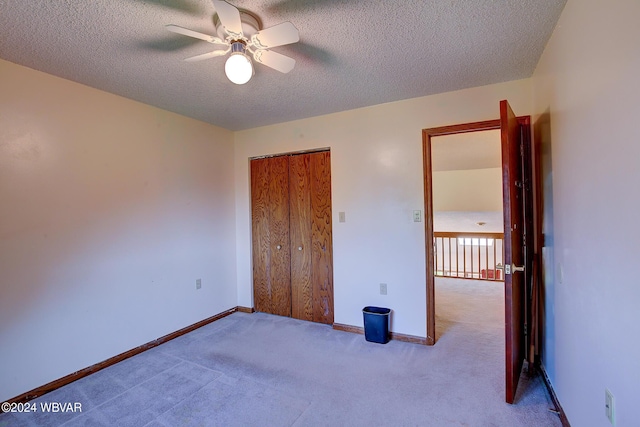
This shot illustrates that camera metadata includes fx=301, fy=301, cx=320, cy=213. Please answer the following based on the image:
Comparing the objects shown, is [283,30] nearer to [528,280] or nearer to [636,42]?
[636,42]

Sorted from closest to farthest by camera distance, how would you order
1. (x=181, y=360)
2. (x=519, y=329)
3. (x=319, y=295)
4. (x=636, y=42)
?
(x=636, y=42) < (x=519, y=329) < (x=181, y=360) < (x=319, y=295)

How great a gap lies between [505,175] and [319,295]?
7.73ft

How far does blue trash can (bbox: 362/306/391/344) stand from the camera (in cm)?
295

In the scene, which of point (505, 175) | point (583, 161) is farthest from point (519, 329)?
point (583, 161)

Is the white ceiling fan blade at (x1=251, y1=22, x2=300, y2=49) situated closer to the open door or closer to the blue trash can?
the open door

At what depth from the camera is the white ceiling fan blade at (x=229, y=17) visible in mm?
1353

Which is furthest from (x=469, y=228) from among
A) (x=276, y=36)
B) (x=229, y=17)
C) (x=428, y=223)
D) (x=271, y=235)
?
(x=229, y=17)

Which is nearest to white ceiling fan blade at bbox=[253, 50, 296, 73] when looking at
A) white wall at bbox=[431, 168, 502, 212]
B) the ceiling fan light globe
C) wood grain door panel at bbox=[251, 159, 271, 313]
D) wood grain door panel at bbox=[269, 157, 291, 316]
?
the ceiling fan light globe

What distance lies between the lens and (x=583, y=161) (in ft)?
4.84

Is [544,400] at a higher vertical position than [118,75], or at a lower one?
lower

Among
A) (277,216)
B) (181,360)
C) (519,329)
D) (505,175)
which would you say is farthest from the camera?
(277,216)

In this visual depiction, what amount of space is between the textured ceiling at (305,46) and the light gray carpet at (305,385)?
94.5 inches

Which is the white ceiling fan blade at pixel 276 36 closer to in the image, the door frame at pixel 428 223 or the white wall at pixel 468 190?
the door frame at pixel 428 223

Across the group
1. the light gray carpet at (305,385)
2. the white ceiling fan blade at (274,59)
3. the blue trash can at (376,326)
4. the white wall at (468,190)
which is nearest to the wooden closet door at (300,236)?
the light gray carpet at (305,385)
